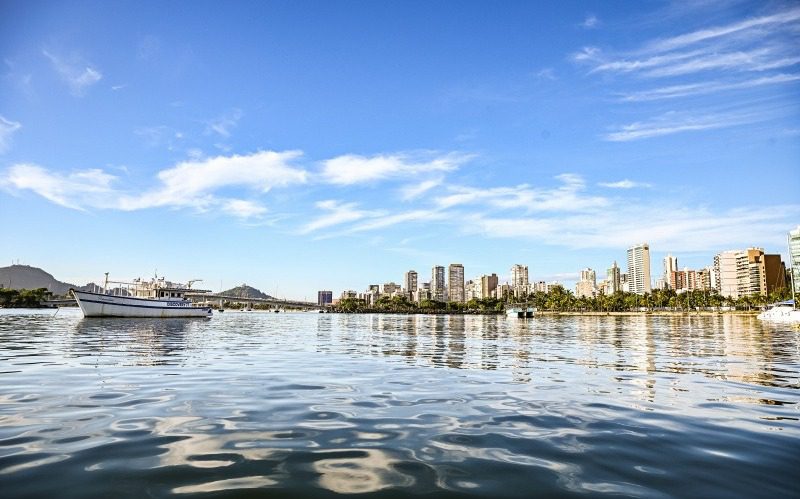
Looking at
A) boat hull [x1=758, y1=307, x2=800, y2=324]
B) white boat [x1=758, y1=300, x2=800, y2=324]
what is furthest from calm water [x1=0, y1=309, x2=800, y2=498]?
white boat [x1=758, y1=300, x2=800, y2=324]

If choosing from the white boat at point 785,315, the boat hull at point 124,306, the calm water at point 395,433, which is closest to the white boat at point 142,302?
the boat hull at point 124,306

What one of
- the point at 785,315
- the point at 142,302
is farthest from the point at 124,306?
the point at 785,315

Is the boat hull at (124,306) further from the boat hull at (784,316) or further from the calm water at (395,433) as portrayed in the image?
the boat hull at (784,316)

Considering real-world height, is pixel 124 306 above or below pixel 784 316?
above

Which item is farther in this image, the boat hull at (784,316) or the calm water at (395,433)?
the boat hull at (784,316)

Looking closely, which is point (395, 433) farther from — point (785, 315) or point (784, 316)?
point (784, 316)

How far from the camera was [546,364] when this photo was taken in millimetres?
22016

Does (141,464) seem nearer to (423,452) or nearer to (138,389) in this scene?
(423,452)

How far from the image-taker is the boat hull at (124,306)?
88.6 metres

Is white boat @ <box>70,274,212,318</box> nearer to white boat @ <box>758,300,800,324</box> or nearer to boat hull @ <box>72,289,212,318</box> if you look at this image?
boat hull @ <box>72,289,212,318</box>

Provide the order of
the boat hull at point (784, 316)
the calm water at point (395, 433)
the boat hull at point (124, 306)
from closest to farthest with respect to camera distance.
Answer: the calm water at point (395, 433)
the boat hull at point (124, 306)
the boat hull at point (784, 316)

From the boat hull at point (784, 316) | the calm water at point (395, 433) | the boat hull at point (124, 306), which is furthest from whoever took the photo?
the boat hull at point (784, 316)

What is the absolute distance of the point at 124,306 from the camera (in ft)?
301

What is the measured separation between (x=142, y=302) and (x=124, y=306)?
4218mm
